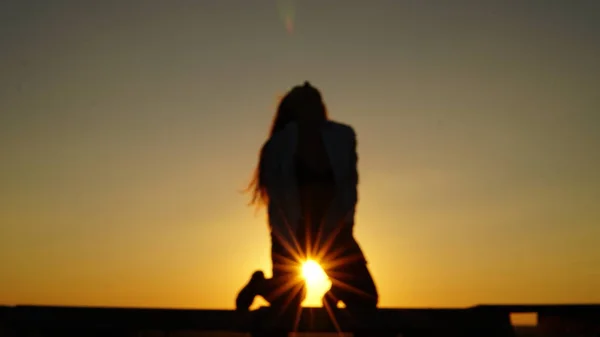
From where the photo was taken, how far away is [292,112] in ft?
18.4

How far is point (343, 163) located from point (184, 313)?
187 centimetres

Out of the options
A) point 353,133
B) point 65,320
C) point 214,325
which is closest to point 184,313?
point 214,325

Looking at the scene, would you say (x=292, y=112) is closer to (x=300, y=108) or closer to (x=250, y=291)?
(x=300, y=108)

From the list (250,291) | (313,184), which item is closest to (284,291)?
(250,291)

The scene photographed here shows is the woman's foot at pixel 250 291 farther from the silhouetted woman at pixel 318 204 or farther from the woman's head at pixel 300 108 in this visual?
the woman's head at pixel 300 108

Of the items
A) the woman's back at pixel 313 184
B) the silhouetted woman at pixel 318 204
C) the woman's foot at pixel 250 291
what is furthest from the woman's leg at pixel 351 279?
the woman's foot at pixel 250 291

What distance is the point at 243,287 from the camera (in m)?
4.75

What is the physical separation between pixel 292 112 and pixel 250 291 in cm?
158

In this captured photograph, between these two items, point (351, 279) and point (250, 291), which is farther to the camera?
point (351, 279)

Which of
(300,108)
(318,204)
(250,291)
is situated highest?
(300,108)

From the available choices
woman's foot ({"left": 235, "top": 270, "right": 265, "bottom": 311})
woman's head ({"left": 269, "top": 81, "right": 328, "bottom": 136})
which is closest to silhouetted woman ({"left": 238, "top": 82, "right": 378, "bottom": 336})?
woman's head ({"left": 269, "top": 81, "right": 328, "bottom": 136})

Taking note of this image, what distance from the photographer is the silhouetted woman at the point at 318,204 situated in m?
5.18

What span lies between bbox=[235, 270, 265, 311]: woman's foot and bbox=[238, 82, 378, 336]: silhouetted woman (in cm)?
25

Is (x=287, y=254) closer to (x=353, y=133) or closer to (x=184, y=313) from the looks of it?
(x=353, y=133)
